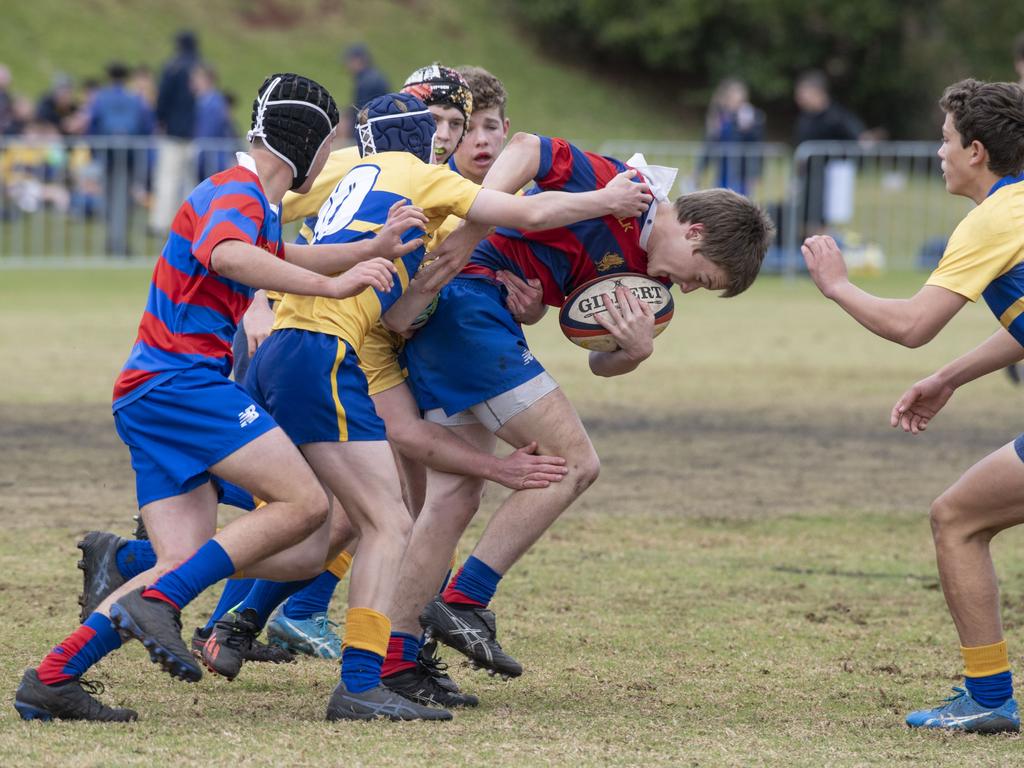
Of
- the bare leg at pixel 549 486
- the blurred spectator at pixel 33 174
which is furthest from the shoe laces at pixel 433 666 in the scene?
the blurred spectator at pixel 33 174

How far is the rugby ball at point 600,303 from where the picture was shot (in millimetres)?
5715

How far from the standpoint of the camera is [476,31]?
42719mm

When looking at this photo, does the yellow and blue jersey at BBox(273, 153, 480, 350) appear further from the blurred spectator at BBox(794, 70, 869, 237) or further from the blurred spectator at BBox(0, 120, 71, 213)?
the blurred spectator at BBox(0, 120, 71, 213)

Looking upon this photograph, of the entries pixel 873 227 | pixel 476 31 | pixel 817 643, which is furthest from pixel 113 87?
pixel 476 31

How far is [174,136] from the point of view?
22266 millimetres

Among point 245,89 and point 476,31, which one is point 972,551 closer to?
point 245,89

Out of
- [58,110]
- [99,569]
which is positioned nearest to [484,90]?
[99,569]

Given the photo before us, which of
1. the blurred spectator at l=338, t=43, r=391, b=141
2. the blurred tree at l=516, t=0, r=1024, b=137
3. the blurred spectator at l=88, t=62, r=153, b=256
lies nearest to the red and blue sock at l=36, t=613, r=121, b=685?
the blurred spectator at l=338, t=43, r=391, b=141

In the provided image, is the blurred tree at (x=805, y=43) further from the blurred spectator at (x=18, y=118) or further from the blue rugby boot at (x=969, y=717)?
the blue rugby boot at (x=969, y=717)

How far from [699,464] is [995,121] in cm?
515

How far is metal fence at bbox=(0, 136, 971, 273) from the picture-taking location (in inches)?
854

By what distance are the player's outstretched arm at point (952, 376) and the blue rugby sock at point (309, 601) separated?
220 cm

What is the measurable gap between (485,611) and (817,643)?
146cm

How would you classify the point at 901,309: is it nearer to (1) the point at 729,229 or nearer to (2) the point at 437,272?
(1) the point at 729,229
